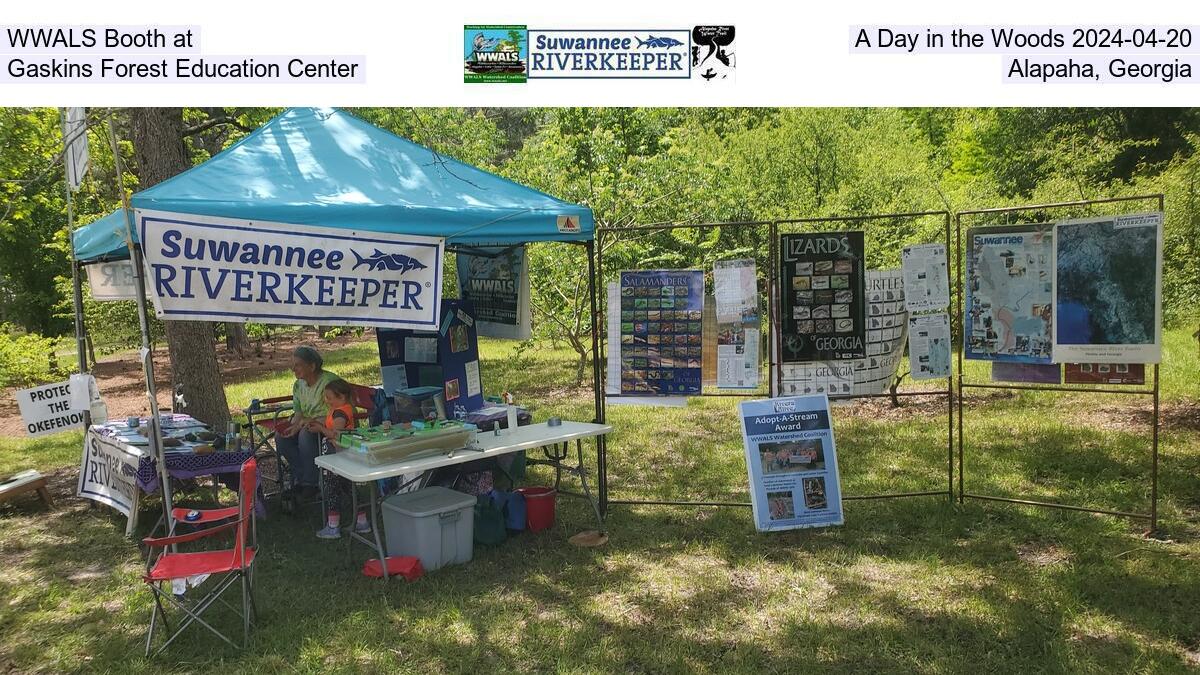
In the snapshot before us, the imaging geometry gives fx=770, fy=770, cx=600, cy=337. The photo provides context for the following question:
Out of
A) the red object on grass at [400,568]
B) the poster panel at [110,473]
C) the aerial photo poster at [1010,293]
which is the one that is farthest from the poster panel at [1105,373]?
Answer: the poster panel at [110,473]

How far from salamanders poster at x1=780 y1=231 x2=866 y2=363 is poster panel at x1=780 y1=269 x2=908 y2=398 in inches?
2.8

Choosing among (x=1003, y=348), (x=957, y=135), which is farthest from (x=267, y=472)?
(x=957, y=135)

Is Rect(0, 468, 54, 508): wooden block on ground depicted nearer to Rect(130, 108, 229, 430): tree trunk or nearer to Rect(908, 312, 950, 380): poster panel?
Rect(130, 108, 229, 430): tree trunk

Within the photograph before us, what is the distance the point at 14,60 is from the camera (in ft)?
17.0

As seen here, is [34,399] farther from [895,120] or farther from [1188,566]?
[895,120]

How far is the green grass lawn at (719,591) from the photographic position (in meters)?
3.76

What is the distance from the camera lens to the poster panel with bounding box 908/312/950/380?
18.2ft

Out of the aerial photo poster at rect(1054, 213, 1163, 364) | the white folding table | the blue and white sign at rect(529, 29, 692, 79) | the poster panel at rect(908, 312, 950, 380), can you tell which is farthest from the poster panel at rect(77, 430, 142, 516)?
the aerial photo poster at rect(1054, 213, 1163, 364)

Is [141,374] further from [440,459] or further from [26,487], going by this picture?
[440,459]

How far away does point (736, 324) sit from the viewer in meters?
5.65

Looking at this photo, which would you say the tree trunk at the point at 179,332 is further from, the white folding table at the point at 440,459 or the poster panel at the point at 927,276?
the poster panel at the point at 927,276

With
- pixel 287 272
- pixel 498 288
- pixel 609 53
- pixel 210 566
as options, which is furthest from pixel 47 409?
pixel 609 53

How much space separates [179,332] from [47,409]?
2.16 metres

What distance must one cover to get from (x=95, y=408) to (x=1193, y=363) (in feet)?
46.4
